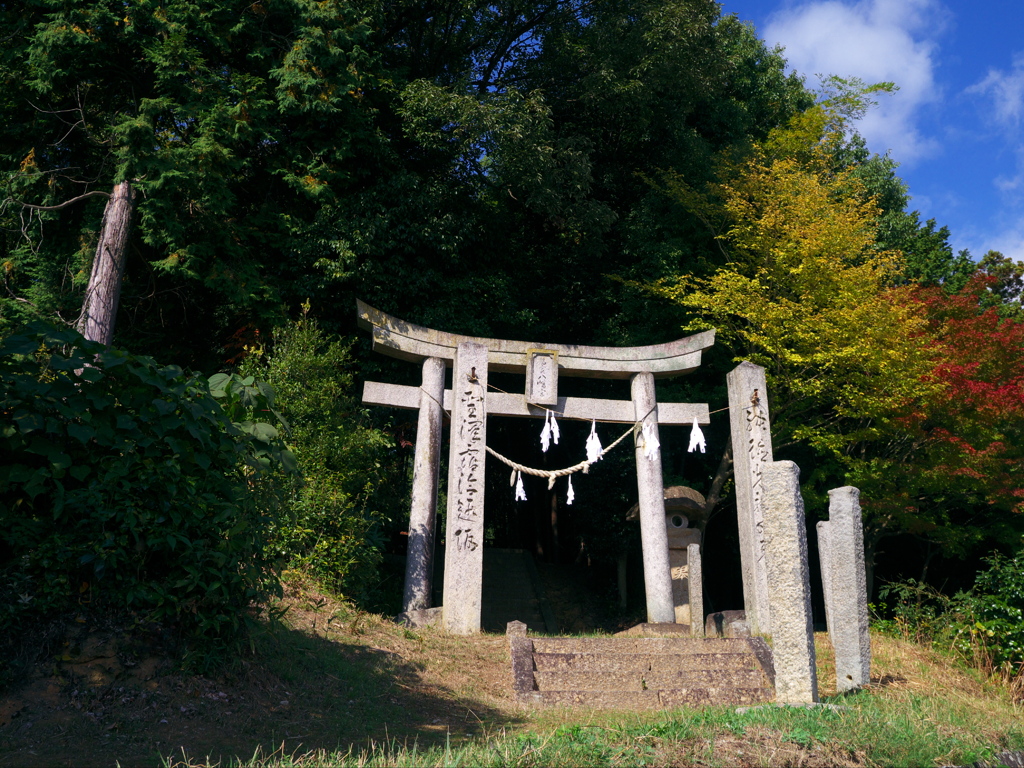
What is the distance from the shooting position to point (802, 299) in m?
12.9

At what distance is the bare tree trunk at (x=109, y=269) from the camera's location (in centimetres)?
1008

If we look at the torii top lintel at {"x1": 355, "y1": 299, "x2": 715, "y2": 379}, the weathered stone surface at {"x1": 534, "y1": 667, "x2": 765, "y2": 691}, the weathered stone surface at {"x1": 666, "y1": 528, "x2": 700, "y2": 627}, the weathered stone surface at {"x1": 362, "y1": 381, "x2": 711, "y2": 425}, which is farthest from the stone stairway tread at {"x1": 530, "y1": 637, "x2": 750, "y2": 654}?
the weathered stone surface at {"x1": 666, "y1": 528, "x2": 700, "y2": 627}

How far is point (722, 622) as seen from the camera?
410 inches

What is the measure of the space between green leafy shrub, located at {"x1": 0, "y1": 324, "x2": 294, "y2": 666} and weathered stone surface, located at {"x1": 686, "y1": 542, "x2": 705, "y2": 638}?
6583 mm

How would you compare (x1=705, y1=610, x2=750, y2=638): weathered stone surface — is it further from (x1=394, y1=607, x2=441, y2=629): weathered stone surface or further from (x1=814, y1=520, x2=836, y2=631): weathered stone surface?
(x1=394, y1=607, x2=441, y2=629): weathered stone surface

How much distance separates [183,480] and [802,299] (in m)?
10.6

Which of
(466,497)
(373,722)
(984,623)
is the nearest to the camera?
(373,722)

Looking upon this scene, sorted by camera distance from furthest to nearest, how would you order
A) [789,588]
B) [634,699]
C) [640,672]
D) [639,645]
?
[639,645]
[640,672]
[634,699]
[789,588]

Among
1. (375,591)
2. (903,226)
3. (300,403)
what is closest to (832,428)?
(903,226)

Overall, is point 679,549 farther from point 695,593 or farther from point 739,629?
point 739,629

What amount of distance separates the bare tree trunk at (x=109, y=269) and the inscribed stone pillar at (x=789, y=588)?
8.48m

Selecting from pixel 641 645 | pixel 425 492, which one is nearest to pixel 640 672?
pixel 641 645

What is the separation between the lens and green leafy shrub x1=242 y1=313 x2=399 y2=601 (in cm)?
938

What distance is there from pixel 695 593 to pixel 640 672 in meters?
3.04
